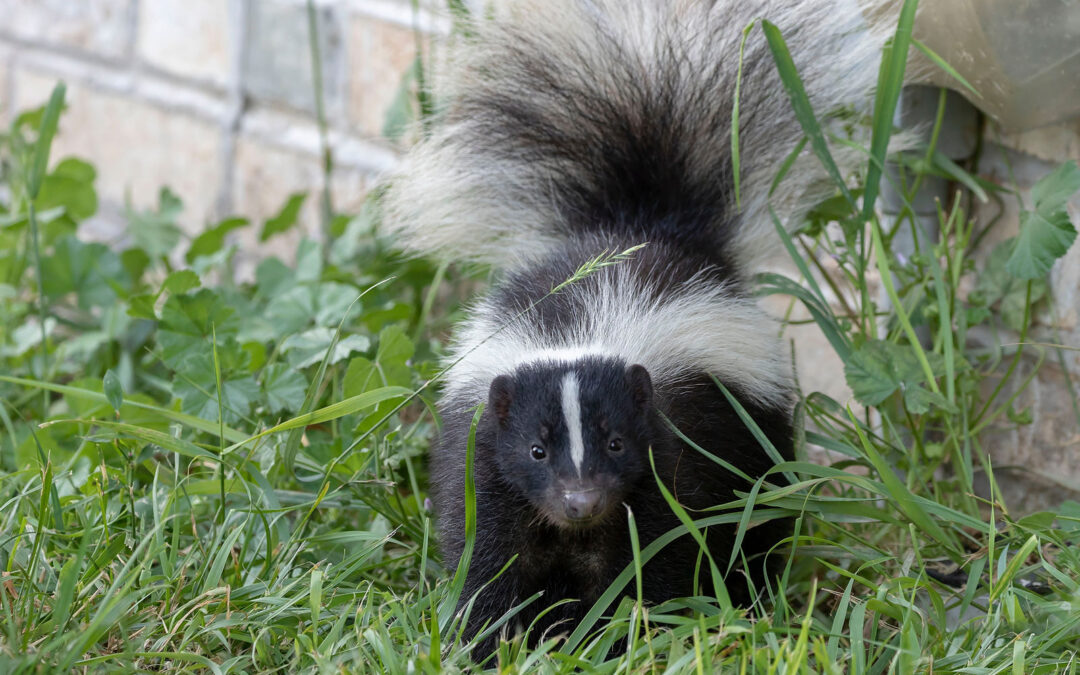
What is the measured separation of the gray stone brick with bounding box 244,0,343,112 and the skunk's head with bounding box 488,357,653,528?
261 cm

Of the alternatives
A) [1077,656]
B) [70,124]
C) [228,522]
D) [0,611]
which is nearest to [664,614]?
[1077,656]

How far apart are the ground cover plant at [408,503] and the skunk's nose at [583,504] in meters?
0.20

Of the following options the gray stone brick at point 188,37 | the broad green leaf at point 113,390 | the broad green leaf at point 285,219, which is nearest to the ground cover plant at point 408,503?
the broad green leaf at point 113,390

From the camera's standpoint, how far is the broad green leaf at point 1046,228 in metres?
2.62

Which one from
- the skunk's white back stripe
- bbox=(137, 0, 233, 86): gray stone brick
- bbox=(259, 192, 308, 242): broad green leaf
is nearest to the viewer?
the skunk's white back stripe

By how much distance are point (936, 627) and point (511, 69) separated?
1.76m

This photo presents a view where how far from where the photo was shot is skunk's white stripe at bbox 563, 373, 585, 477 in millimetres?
2189

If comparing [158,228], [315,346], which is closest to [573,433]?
[315,346]

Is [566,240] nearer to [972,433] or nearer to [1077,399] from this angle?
[972,433]

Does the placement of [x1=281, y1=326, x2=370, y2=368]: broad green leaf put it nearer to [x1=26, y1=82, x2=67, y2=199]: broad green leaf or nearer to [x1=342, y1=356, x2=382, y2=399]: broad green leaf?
[x1=342, y1=356, x2=382, y2=399]: broad green leaf

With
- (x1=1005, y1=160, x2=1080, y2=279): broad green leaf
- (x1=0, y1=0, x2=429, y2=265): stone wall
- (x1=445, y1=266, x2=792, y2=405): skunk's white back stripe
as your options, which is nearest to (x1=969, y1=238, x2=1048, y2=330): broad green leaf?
(x1=1005, y1=160, x2=1080, y2=279): broad green leaf

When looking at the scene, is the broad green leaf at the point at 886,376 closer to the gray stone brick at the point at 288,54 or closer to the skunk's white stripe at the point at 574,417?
the skunk's white stripe at the point at 574,417

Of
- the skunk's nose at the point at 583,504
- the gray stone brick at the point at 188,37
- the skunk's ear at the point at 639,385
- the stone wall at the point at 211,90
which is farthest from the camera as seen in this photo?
the gray stone brick at the point at 188,37

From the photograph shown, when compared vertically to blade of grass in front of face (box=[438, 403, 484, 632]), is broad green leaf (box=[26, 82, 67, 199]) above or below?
above
